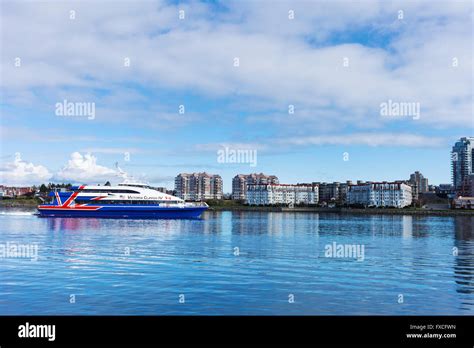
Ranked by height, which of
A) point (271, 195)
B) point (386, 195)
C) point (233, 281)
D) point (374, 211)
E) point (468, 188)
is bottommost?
point (374, 211)

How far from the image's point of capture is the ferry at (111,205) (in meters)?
78.2

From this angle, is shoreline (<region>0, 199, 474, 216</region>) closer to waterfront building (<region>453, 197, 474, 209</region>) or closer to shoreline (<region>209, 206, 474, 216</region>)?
shoreline (<region>209, 206, 474, 216</region>)

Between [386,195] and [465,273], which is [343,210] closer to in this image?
[386,195]

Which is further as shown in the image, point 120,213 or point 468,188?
point 468,188

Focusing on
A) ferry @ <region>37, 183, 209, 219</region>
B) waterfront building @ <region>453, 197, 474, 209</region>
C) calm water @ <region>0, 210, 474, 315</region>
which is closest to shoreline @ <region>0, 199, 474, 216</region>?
waterfront building @ <region>453, 197, 474, 209</region>

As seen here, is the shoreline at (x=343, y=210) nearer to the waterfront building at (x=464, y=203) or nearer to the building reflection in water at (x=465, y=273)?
the waterfront building at (x=464, y=203)

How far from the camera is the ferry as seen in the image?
257 ft

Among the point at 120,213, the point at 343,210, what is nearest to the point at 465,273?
the point at 120,213

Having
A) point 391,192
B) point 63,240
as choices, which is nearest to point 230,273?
point 63,240

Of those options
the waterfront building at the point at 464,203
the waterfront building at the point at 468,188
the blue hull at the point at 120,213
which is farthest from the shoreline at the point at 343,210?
the blue hull at the point at 120,213

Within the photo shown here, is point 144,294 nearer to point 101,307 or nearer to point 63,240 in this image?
point 101,307

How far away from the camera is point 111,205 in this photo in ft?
258
